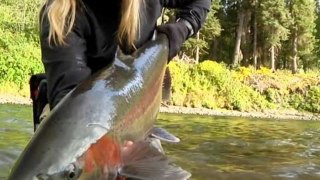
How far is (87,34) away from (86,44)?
5 centimetres

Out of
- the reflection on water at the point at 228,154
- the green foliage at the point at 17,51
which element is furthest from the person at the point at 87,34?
the green foliage at the point at 17,51

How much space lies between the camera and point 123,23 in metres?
2.53

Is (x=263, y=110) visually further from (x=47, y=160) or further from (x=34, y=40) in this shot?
(x=47, y=160)

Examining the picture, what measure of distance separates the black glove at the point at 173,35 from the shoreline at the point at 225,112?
19.3 metres

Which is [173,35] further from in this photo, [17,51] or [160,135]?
[17,51]

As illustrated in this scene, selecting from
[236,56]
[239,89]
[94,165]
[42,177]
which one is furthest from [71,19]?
[236,56]

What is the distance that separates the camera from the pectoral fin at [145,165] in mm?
1804

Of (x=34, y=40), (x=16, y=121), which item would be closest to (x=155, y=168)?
(x=16, y=121)

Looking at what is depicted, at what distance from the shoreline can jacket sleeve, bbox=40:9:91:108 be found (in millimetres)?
19633

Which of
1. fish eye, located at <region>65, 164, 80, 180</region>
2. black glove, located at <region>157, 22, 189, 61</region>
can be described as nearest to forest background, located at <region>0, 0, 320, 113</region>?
black glove, located at <region>157, 22, 189, 61</region>

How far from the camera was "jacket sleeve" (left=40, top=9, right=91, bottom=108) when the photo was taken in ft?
7.60

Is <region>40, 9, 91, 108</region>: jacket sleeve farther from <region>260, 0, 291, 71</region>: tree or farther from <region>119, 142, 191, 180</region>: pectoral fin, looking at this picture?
<region>260, 0, 291, 71</region>: tree

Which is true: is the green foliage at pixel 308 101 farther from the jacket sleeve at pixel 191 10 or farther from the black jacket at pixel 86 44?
the black jacket at pixel 86 44

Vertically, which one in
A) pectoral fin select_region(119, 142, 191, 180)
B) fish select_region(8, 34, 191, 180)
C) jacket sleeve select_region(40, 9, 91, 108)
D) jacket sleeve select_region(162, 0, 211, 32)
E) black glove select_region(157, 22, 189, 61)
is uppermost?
jacket sleeve select_region(162, 0, 211, 32)
